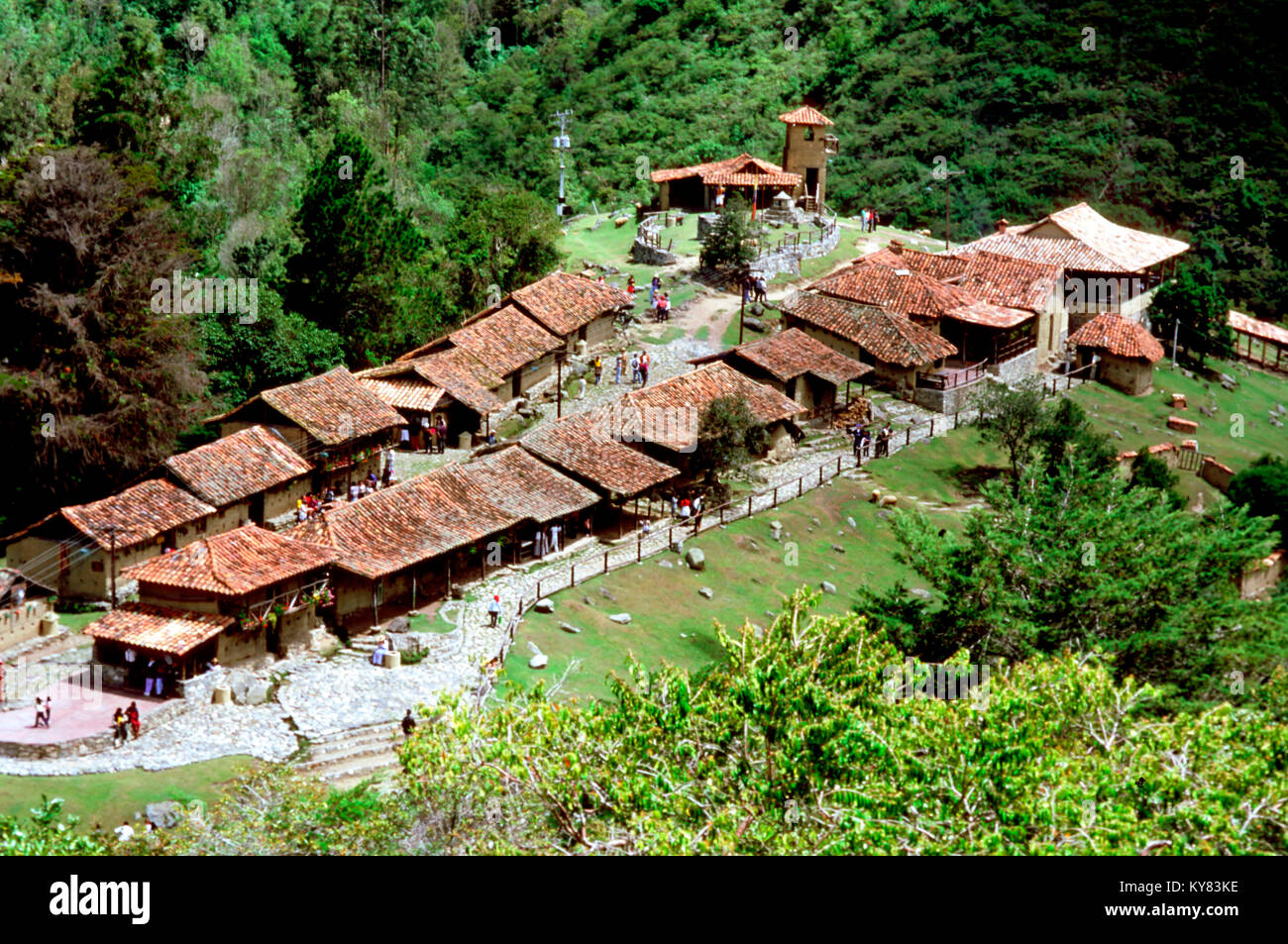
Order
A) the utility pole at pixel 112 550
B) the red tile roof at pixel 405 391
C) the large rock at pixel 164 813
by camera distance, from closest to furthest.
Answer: the large rock at pixel 164 813 → the utility pole at pixel 112 550 → the red tile roof at pixel 405 391

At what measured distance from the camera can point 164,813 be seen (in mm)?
37688

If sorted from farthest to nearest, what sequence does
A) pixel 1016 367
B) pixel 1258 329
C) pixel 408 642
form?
pixel 1258 329 → pixel 1016 367 → pixel 408 642

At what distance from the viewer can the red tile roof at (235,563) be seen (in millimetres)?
45500

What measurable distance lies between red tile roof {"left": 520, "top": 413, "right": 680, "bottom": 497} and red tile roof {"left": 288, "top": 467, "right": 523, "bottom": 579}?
413 centimetres

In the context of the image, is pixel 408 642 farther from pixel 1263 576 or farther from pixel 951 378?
pixel 1263 576

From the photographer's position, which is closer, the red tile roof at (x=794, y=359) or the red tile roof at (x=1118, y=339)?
the red tile roof at (x=794, y=359)

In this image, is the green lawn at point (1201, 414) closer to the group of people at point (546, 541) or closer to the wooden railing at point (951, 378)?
the wooden railing at point (951, 378)

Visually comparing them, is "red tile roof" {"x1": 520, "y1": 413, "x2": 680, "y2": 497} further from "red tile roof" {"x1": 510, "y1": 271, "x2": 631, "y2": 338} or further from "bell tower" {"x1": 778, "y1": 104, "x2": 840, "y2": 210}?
"bell tower" {"x1": 778, "y1": 104, "x2": 840, "y2": 210}

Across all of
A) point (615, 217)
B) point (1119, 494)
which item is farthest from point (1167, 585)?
point (615, 217)

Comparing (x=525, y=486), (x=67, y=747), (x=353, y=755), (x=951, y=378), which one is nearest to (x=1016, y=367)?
(x=951, y=378)

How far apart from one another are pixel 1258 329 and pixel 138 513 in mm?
63700

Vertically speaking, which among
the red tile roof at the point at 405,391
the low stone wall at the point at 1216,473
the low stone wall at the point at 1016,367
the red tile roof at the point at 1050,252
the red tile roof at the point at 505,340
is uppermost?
the red tile roof at the point at 1050,252

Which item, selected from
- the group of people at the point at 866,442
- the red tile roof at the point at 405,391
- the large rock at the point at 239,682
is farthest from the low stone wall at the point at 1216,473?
the large rock at the point at 239,682

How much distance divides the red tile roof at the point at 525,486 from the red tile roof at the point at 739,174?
113ft
